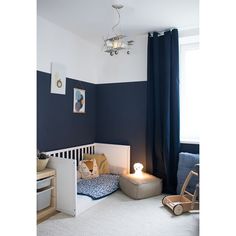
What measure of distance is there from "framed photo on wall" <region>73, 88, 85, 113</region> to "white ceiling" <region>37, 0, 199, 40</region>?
3.18ft

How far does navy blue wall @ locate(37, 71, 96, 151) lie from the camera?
3.30 m

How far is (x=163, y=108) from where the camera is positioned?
3.63 m

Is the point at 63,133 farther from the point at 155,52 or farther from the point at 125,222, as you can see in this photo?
the point at 155,52

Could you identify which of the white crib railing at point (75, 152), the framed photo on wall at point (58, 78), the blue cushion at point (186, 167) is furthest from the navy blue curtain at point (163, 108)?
the framed photo on wall at point (58, 78)

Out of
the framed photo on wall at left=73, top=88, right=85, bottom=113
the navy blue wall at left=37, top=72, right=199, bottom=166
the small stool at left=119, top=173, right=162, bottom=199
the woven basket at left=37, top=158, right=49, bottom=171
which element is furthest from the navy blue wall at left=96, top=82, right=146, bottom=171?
the woven basket at left=37, top=158, right=49, bottom=171

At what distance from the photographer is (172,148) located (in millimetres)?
3645

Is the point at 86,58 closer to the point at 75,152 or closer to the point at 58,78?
the point at 58,78

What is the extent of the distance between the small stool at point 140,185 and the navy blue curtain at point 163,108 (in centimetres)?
23

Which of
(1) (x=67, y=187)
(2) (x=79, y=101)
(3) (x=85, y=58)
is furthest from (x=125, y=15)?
(1) (x=67, y=187)

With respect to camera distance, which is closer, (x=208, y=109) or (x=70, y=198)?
(x=208, y=109)

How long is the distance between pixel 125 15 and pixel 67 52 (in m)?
1.16

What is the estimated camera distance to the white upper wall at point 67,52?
3.26 metres
